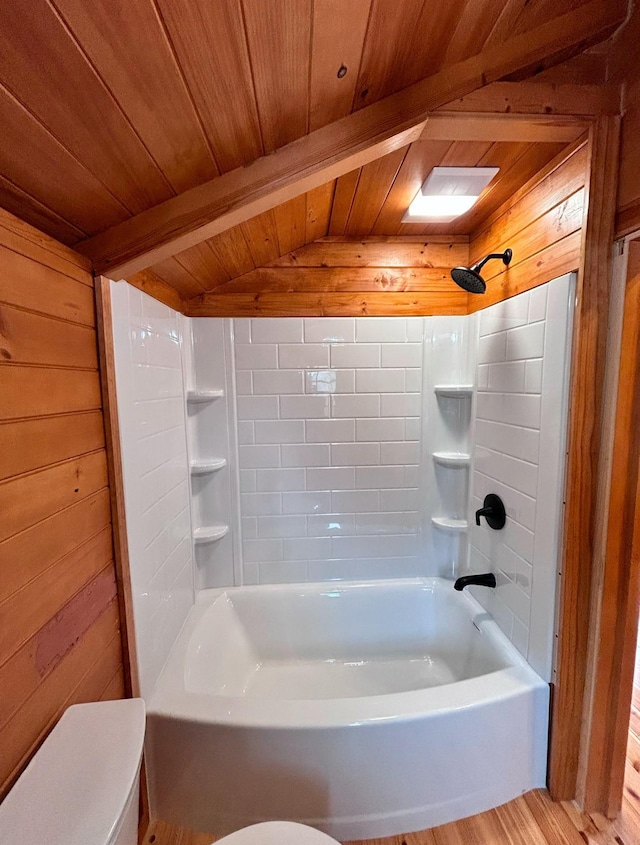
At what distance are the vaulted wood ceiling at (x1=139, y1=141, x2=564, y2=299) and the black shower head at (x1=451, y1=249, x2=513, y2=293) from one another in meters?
0.24

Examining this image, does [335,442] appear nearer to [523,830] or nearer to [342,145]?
[342,145]

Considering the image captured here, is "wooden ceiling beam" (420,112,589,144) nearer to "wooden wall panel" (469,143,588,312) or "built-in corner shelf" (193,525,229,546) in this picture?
"wooden wall panel" (469,143,588,312)

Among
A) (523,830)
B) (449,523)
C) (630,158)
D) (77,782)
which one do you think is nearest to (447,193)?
(630,158)

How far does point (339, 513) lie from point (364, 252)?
1298 mm

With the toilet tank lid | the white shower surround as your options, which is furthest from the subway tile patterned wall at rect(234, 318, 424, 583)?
the toilet tank lid

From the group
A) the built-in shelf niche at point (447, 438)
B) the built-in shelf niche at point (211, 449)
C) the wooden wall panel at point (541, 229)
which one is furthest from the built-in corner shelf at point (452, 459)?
the built-in shelf niche at point (211, 449)

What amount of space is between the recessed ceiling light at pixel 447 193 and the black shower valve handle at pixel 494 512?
1177 mm

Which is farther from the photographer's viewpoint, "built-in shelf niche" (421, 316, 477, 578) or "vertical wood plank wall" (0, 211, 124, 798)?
"built-in shelf niche" (421, 316, 477, 578)

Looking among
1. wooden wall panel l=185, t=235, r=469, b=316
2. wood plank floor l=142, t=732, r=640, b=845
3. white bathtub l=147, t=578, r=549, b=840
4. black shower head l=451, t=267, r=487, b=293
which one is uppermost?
wooden wall panel l=185, t=235, r=469, b=316

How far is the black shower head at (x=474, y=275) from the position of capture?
4.55 ft

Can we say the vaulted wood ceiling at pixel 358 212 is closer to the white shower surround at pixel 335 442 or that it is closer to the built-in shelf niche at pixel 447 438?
the white shower surround at pixel 335 442

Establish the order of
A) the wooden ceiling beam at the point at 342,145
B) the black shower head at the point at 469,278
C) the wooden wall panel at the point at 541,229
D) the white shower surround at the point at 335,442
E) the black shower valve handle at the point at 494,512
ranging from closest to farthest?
the wooden ceiling beam at the point at 342,145 → the wooden wall panel at the point at 541,229 → the black shower head at the point at 469,278 → the black shower valve handle at the point at 494,512 → the white shower surround at the point at 335,442

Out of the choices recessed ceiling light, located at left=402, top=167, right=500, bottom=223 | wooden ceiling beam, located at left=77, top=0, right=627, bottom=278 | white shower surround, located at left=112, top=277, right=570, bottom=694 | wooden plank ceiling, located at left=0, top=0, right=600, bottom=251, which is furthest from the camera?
white shower surround, located at left=112, top=277, right=570, bottom=694

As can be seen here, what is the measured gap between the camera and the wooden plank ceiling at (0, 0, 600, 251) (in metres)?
0.53
